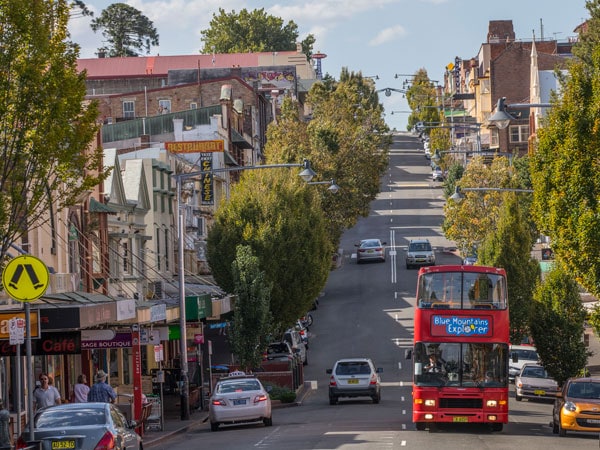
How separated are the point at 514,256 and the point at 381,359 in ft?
28.3

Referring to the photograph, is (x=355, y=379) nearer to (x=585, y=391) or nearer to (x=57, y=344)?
(x=585, y=391)

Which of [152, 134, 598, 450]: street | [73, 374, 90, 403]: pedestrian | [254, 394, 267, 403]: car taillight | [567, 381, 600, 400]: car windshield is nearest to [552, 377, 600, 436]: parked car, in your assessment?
[567, 381, 600, 400]: car windshield

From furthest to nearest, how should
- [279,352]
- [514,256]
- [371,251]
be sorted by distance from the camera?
1. [371,251]
2. [514,256]
3. [279,352]

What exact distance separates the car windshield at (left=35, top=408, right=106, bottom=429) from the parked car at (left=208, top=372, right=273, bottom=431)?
13.2 m

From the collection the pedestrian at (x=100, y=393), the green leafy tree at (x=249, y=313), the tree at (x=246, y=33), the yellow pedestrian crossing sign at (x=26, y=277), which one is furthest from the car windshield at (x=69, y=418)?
the tree at (x=246, y=33)

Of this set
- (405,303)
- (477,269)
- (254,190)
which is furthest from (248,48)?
(477,269)

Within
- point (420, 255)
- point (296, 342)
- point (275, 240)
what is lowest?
point (296, 342)

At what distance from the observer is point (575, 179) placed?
28.8m

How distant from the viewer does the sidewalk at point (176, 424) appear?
107 feet

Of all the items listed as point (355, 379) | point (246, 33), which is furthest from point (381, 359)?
point (246, 33)

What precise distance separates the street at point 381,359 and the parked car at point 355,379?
55cm

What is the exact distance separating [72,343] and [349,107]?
2511 inches

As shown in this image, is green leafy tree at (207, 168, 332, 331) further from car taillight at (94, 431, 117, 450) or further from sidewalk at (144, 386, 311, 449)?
car taillight at (94, 431, 117, 450)

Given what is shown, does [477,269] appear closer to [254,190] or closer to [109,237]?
[109,237]
